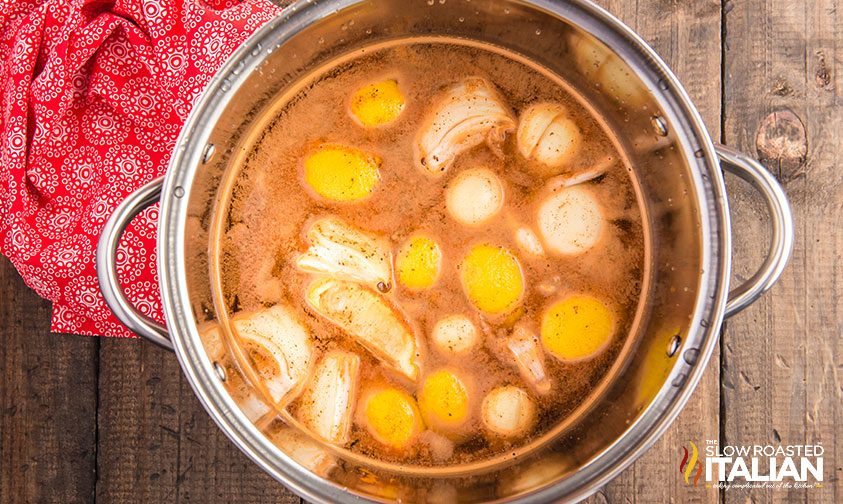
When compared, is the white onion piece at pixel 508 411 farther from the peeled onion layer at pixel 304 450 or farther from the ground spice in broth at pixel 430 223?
the peeled onion layer at pixel 304 450

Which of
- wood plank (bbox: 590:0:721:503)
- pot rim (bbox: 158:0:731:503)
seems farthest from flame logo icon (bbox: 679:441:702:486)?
pot rim (bbox: 158:0:731:503)

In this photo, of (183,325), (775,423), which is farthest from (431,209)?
(775,423)

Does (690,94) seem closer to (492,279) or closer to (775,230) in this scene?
(775,230)

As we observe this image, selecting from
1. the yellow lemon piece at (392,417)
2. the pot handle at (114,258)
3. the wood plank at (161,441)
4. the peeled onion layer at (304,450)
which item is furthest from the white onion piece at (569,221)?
the wood plank at (161,441)

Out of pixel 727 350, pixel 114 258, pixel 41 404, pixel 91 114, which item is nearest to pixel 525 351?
pixel 727 350

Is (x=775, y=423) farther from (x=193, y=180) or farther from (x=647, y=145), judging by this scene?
(x=193, y=180)

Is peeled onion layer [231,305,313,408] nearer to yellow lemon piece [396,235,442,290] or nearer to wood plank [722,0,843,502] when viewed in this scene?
yellow lemon piece [396,235,442,290]

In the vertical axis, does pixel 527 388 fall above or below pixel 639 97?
below
